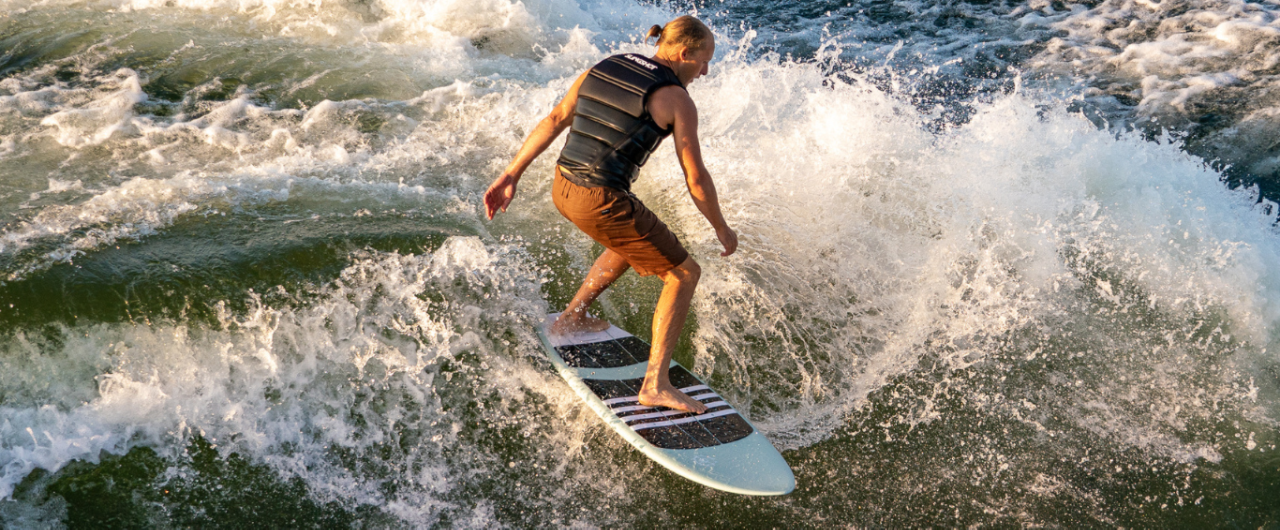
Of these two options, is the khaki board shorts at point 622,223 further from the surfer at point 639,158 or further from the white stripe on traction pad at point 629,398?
the white stripe on traction pad at point 629,398

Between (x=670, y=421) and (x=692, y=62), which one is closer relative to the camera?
(x=692, y=62)

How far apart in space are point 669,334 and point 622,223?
0.66 m

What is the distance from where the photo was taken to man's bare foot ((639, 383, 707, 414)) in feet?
13.3

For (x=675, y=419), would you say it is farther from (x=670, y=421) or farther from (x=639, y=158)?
(x=639, y=158)

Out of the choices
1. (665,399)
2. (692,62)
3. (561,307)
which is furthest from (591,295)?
(692,62)

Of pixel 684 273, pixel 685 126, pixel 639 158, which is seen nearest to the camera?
pixel 685 126

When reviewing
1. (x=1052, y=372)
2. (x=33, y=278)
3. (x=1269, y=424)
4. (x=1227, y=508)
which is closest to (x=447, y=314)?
(x=33, y=278)

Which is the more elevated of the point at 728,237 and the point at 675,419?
the point at 728,237

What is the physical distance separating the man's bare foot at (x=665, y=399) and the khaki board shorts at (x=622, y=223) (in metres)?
0.64

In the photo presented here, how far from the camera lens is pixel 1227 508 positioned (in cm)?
421

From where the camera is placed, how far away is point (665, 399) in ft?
13.3

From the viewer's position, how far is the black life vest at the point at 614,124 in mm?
3422

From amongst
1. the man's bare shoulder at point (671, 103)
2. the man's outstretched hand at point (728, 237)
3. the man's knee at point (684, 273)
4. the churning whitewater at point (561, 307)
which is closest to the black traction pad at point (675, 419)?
the churning whitewater at point (561, 307)

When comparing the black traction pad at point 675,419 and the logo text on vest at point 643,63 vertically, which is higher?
the logo text on vest at point 643,63
